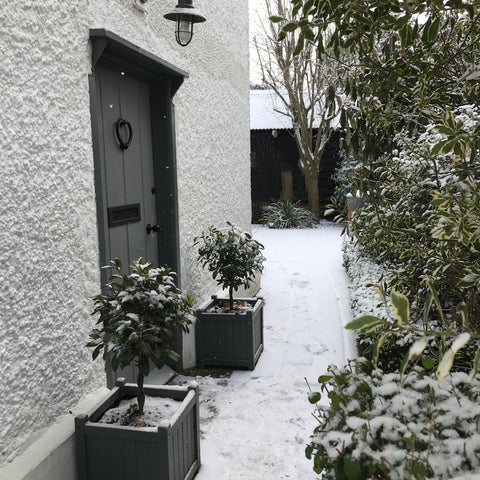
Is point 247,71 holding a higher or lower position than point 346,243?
higher

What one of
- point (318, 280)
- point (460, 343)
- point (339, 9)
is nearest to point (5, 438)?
point (460, 343)

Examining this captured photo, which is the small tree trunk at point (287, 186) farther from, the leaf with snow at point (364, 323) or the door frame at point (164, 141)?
the leaf with snow at point (364, 323)

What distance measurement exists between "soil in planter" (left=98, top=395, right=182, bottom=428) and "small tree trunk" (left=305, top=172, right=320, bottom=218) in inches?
518

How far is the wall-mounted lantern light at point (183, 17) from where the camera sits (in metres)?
3.70

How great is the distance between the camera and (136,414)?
2715 millimetres

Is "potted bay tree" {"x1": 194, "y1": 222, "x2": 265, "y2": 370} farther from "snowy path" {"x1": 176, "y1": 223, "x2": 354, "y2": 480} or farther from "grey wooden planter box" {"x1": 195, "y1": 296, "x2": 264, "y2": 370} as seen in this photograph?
"snowy path" {"x1": 176, "y1": 223, "x2": 354, "y2": 480}

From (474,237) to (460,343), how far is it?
84 cm

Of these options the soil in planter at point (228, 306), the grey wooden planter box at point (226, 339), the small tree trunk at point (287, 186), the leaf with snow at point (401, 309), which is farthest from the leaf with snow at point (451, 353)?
the small tree trunk at point (287, 186)

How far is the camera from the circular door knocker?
351cm

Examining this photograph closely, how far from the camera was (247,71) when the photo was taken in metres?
6.99

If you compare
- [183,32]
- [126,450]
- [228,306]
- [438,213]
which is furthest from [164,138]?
[438,213]

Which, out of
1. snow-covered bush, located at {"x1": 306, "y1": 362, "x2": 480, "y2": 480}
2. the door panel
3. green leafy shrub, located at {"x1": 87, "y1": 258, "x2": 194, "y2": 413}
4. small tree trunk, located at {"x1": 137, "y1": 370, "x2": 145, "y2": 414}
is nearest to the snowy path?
small tree trunk, located at {"x1": 137, "y1": 370, "x2": 145, "y2": 414}

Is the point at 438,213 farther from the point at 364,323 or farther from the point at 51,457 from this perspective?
the point at 51,457

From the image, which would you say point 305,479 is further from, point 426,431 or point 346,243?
point 346,243
